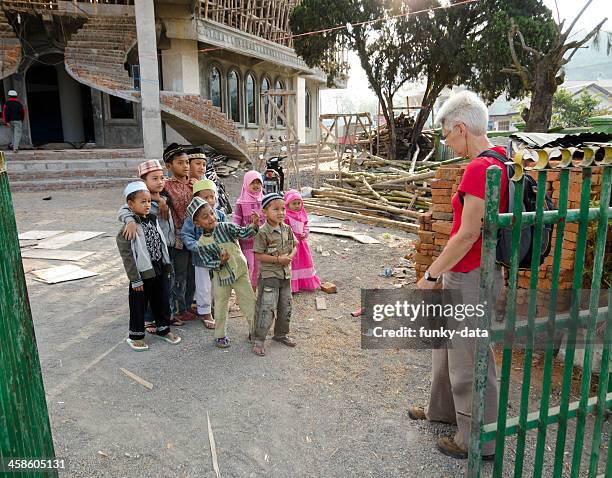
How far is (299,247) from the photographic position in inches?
203

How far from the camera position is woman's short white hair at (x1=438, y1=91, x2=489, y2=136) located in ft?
7.50

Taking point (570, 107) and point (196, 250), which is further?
point (570, 107)

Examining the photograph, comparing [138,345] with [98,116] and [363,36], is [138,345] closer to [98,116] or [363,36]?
[98,116]

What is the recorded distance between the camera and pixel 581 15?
9234mm

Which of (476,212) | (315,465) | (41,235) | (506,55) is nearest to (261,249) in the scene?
(315,465)

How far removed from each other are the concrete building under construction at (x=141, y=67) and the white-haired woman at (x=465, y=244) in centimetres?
998

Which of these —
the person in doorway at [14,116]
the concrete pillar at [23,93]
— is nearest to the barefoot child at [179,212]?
the person in doorway at [14,116]

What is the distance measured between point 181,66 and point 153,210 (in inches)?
556

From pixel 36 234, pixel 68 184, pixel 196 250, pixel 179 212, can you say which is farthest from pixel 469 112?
pixel 68 184

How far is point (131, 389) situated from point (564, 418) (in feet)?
8.96

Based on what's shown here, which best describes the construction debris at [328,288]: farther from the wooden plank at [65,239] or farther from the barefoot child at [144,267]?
the wooden plank at [65,239]

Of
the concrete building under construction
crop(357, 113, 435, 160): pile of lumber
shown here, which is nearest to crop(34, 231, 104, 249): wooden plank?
the concrete building under construction

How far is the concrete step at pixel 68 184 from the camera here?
40.1 ft

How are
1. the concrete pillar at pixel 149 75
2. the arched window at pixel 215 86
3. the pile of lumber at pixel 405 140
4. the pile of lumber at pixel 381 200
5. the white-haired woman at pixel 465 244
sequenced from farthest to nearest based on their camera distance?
the pile of lumber at pixel 405 140 < the arched window at pixel 215 86 < the concrete pillar at pixel 149 75 < the pile of lumber at pixel 381 200 < the white-haired woman at pixel 465 244
